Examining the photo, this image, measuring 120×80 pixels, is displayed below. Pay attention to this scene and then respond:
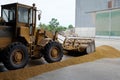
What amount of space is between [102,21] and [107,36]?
1705mm

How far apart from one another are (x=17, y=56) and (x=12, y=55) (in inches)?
9.4

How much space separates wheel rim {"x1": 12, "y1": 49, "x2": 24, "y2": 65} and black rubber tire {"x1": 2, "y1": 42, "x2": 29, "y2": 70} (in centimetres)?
4

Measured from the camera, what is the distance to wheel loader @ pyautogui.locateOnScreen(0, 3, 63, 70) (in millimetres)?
7211

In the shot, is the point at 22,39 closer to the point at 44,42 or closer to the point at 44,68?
the point at 44,42

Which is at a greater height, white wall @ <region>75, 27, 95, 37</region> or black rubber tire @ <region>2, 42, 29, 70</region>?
white wall @ <region>75, 27, 95, 37</region>

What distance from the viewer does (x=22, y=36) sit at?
7.89 metres

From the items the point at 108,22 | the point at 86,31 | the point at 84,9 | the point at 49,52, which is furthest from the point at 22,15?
the point at 84,9

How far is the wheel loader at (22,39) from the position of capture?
7.21 metres

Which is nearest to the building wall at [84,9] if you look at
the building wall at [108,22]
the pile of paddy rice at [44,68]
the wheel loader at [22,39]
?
the building wall at [108,22]

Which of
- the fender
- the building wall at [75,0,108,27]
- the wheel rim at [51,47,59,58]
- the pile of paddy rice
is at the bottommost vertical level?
the pile of paddy rice

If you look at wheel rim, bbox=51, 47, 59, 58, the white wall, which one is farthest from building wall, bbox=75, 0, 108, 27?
wheel rim, bbox=51, 47, 59, 58

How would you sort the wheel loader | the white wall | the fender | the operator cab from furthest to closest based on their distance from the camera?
the white wall
the fender
the operator cab
the wheel loader

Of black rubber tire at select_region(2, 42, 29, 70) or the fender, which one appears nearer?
black rubber tire at select_region(2, 42, 29, 70)

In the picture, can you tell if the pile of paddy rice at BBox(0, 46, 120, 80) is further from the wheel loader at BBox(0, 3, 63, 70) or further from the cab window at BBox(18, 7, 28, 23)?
the cab window at BBox(18, 7, 28, 23)
